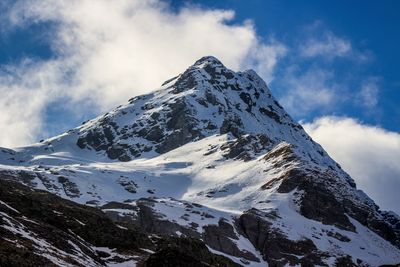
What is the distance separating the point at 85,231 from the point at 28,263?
29635 mm

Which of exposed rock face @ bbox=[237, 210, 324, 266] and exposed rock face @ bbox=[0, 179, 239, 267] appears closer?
exposed rock face @ bbox=[0, 179, 239, 267]

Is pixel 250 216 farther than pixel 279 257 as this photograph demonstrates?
Yes

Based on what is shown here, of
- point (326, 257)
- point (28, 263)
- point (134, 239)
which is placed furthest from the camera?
Result: point (326, 257)

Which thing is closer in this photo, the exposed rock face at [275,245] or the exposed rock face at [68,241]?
the exposed rock face at [68,241]

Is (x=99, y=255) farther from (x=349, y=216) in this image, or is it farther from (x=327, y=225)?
(x=349, y=216)

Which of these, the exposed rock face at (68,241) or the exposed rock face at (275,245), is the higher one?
the exposed rock face at (275,245)

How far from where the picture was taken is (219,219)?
541 ft

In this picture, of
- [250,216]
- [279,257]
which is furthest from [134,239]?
[250,216]

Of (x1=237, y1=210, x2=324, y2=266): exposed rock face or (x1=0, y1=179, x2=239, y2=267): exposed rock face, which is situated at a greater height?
(x1=237, y1=210, x2=324, y2=266): exposed rock face

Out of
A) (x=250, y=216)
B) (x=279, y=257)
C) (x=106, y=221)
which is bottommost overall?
(x=106, y=221)

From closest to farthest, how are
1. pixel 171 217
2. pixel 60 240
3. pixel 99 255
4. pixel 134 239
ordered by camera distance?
pixel 60 240
pixel 99 255
pixel 134 239
pixel 171 217

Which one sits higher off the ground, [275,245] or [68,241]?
[275,245]

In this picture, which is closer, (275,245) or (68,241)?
(68,241)

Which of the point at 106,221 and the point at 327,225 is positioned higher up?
the point at 327,225
